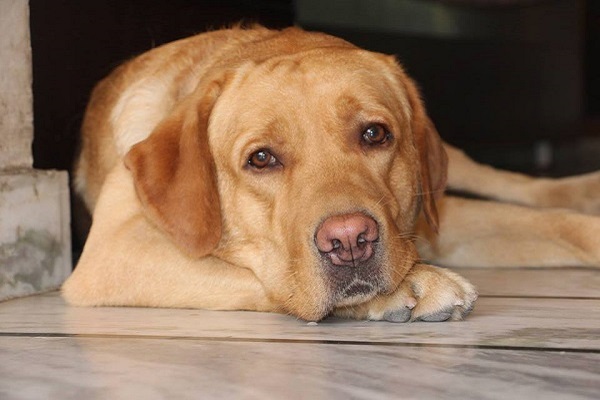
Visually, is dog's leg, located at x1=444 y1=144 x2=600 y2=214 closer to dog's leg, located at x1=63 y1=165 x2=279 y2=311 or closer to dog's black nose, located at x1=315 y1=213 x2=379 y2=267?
dog's leg, located at x1=63 y1=165 x2=279 y2=311

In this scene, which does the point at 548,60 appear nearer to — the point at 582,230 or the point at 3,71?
the point at 582,230

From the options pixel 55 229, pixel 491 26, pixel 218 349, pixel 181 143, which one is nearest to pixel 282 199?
pixel 181 143

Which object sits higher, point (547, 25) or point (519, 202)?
point (547, 25)

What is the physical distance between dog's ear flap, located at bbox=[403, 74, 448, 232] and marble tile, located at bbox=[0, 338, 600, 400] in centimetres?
93

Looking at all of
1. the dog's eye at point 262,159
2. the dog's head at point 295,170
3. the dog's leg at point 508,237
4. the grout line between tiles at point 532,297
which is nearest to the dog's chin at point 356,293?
the dog's head at point 295,170

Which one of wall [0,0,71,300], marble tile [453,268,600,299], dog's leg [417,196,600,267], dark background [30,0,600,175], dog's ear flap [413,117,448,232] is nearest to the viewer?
marble tile [453,268,600,299]

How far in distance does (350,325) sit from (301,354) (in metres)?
0.37

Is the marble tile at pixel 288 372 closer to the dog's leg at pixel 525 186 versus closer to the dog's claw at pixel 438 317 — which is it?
the dog's claw at pixel 438 317

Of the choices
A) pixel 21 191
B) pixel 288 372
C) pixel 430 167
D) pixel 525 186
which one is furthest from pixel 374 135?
pixel 525 186

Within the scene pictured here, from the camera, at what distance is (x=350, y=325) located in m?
2.56

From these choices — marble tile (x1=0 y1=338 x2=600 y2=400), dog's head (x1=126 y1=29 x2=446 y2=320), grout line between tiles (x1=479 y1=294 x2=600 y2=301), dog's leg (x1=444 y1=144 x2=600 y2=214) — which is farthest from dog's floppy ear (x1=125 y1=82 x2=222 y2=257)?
dog's leg (x1=444 y1=144 x2=600 y2=214)

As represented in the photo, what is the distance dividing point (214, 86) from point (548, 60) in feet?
26.8

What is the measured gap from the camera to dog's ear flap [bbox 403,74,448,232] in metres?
3.12

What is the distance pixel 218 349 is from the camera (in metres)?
2.29
